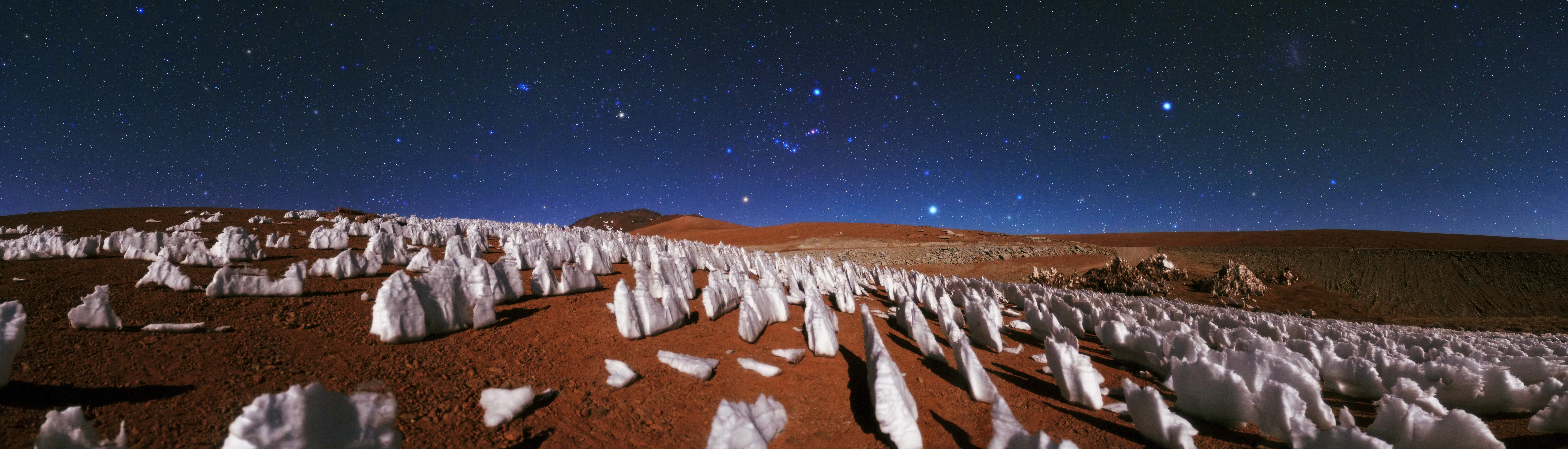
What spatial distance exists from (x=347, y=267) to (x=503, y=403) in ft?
12.8

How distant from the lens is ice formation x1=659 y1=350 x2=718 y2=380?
3.35m

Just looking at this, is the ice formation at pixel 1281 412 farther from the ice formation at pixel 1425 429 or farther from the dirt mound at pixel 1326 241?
the dirt mound at pixel 1326 241

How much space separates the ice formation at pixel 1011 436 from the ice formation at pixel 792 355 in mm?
1826

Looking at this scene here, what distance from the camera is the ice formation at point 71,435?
1553mm

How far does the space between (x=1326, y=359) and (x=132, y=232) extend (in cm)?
1235

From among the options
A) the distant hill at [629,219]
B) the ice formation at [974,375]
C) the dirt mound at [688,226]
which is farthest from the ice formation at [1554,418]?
the distant hill at [629,219]

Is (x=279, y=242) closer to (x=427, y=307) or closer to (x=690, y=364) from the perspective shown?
(x=427, y=307)

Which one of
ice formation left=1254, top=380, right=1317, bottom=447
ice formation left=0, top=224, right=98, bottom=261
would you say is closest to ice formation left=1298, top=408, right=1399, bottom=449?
ice formation left=1254, top=380, right=1317, bottom=447

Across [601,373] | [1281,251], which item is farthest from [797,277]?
[1281,251]

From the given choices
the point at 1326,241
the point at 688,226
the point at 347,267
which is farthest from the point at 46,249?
the point at 688,226

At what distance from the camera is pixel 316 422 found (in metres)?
1.55

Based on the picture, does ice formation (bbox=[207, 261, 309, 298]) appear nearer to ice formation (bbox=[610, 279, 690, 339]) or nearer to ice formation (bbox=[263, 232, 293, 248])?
ice formation (bbox=[610, 279, 690, 339])

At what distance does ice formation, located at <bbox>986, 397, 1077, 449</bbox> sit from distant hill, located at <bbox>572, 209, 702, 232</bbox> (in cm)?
11459

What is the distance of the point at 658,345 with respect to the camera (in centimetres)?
386
